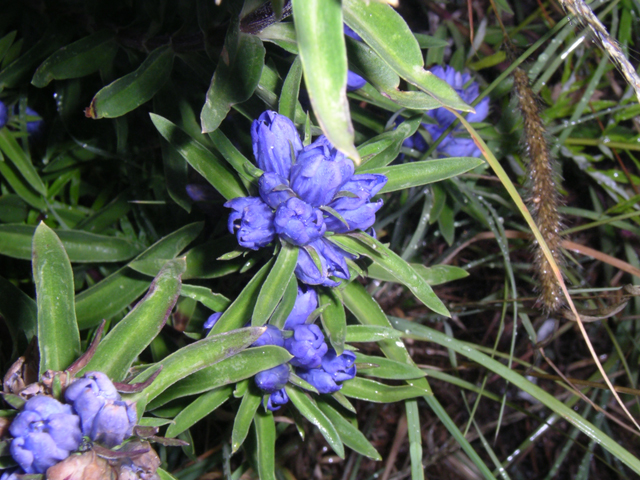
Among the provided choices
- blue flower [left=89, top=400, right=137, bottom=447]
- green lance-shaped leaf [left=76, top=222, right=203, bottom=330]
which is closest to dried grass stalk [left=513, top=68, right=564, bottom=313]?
green lance-shaped leaf [left=76, top=222, right=203, bottom=330]

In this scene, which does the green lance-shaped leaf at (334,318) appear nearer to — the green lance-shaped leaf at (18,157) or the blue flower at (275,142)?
the blue flower at (275,142)

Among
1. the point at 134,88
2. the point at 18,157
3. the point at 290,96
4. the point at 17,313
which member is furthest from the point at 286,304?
the point at 18,157

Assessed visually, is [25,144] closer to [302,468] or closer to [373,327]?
[373,327]

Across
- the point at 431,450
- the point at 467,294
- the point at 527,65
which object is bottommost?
the point at 431,450

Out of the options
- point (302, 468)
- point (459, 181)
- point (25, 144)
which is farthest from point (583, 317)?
point (25, 144)

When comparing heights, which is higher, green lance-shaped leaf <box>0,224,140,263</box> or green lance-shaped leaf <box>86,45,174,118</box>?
green lance-shaped leaf <box>86,45,174,118</box>

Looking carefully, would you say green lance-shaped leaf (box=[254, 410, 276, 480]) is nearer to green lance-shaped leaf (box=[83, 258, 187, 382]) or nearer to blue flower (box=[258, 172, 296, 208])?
green lance-shaped leaf (box=[83, 258, 187, 382])
